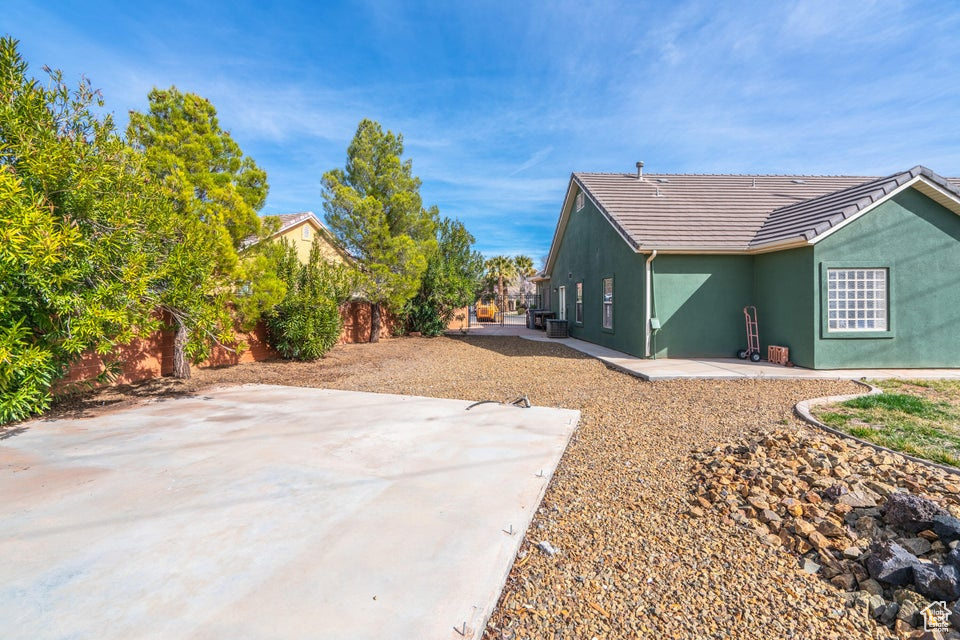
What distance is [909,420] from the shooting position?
207 inches

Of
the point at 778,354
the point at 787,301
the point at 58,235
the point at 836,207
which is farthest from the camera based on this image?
the point at 778,354

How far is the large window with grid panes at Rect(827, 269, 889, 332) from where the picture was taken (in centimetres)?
910

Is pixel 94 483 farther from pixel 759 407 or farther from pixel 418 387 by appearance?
pixel 759 407

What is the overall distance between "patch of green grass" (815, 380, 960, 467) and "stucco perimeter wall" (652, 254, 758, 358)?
3.91 meters

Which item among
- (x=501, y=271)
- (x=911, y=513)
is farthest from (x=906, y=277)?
(x=501, y=271)

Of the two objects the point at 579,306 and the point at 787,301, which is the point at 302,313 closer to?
the point at 579,306

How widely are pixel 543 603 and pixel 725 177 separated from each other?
651 inches

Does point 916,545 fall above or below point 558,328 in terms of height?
below

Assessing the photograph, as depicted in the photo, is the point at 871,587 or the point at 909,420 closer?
the point at 871,587

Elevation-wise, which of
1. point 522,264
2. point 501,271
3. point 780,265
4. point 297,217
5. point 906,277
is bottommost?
point 906,277

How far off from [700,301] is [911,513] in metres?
8.75

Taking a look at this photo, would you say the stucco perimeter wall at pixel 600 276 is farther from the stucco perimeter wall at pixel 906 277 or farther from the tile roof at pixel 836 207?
the stucco perimeter wall at pixel 906 277

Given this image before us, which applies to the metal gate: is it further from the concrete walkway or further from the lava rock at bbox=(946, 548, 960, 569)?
the lava rock at bbox=(946, 548, 960, 569)

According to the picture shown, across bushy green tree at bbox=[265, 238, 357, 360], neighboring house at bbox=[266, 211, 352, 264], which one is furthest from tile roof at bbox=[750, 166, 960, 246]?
neighboring house at bbox=[266, 211, 352, 264]
